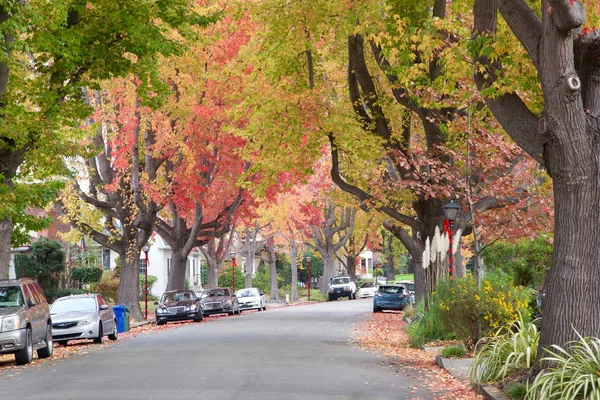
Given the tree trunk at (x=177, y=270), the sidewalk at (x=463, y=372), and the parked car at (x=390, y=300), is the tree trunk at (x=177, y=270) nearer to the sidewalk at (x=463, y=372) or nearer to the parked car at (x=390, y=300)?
the parked car at (x=390, y=300)

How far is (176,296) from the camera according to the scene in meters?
39.0

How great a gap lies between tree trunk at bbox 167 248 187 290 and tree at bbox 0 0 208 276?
19.9 m

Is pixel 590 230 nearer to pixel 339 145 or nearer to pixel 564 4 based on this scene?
pixel 564 4

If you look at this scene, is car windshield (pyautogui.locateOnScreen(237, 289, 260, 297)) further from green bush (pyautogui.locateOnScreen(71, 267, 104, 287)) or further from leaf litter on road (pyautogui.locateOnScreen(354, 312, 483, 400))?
leaf litter on road (pyautogui.locateOnScreen(354, 312, 483, 400))

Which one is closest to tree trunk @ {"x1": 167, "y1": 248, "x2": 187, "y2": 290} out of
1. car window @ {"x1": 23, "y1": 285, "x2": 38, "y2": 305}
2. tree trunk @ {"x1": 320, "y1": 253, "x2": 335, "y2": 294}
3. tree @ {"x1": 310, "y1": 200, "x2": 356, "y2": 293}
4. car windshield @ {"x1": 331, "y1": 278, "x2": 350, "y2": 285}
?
car window @ {"x1": 23, "y1": 285, "x2": 38, "y2": 305}

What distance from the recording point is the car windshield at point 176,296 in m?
38.7

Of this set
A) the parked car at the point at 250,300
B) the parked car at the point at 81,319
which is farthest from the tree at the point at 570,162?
the parked car at the point at 250,300

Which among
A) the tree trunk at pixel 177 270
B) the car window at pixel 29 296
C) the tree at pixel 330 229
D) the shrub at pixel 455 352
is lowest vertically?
the shrub at pixel 455 352

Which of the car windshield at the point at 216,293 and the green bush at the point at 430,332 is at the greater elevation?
the car windshield at the point at 216,293

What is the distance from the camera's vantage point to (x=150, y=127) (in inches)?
1426

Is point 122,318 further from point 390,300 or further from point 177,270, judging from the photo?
point 390,300

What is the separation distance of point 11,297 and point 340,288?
53.5 m

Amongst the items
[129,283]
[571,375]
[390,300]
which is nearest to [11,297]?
[571,375]

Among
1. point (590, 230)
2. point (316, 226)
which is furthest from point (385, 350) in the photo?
point (316, 226)
